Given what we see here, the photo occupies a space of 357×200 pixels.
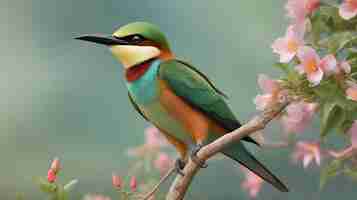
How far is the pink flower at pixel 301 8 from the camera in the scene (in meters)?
0.80

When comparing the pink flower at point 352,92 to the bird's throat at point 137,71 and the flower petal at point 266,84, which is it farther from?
the bird's throat at point 137,71

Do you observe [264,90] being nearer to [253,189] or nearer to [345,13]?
[345,13]

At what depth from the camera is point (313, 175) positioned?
1.95 m

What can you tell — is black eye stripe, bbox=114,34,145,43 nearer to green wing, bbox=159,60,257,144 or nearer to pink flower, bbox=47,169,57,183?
green wing, bbox=159,60,257,144

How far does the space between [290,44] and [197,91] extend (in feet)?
0.98

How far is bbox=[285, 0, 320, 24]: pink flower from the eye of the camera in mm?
803

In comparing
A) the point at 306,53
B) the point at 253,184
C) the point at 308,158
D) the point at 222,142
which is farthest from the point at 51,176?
the point at 253,184

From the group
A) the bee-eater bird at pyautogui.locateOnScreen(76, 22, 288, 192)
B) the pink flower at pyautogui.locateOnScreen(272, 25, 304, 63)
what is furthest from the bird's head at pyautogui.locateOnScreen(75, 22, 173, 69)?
the pink flower at pyautogui.locateOnScreen(272, 25, 304, 63)

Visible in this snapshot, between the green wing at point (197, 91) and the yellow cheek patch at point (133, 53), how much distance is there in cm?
2

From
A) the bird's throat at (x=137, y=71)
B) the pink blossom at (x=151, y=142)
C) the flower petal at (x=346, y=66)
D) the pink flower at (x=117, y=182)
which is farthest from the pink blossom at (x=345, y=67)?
the pink blossom at (x=151, y=142)

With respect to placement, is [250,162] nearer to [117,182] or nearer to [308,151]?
[308,151]

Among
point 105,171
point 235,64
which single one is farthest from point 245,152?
point 235,64

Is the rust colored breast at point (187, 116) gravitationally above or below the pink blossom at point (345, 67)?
below

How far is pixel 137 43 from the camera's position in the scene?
1010 mm
